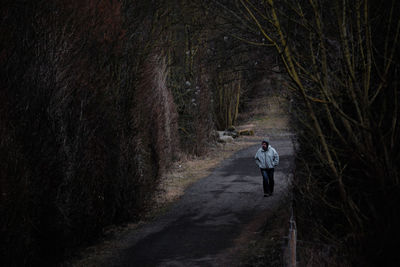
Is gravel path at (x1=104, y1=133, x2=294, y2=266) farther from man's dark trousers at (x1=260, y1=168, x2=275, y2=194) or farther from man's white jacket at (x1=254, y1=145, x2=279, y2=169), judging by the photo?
man's white jacket at (x1=254, y1=145, x2=279, y2=169)

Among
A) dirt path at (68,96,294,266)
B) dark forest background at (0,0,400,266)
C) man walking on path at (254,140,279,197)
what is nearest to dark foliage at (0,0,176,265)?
dark forest background at (0,0,400,266)

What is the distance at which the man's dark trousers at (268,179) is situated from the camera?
49.4 feet

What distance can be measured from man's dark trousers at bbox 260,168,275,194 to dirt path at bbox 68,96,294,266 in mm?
277

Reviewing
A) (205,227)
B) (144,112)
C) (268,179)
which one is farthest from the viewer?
(268,179)

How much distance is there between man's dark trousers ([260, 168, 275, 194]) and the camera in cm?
1507

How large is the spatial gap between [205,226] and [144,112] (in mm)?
4087

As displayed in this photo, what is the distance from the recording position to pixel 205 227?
40.7 ft

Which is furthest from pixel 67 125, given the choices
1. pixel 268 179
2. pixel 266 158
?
pixel 268 179

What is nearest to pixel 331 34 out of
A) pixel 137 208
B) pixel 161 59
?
pixel 137 208

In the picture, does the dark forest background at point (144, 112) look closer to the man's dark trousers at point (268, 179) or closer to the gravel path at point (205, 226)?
the gravel path at point (205, 226)

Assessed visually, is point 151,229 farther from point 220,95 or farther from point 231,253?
point 220,95

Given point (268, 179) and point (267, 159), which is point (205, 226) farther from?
point (268, 179)

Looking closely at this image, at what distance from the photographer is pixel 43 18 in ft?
32.5

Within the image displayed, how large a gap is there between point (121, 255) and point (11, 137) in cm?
346
